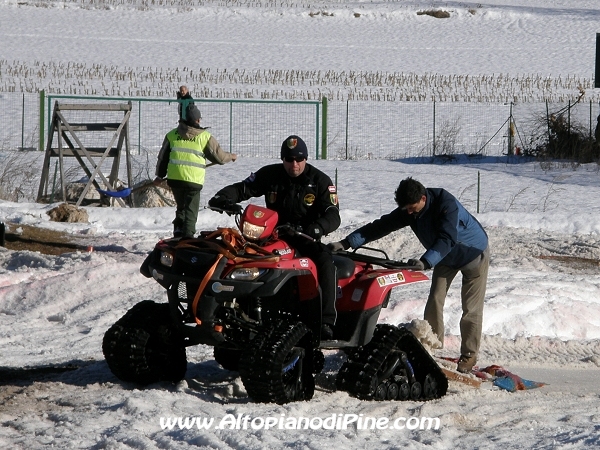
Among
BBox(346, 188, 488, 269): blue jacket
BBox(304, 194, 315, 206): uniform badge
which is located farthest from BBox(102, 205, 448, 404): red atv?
BBox(304, 194, 315, 206): uniform badge

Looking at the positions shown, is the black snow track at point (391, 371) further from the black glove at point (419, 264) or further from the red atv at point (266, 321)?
the black glove at point (419, 264)

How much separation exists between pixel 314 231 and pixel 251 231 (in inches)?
19.6

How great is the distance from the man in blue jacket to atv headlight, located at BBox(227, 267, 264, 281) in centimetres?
85

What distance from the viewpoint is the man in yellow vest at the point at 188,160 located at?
1184cm

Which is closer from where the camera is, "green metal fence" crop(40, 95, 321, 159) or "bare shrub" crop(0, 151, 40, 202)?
"bare shrub" crop(0, 151, 40, 202)

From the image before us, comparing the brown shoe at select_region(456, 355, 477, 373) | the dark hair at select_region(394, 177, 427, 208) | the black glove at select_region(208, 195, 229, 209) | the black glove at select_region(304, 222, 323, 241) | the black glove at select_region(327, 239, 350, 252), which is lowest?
the brown shoe at select_region(456, 355, 477, 373)

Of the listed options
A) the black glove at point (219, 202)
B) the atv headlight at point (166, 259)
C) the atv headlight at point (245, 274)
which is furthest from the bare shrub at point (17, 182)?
the atv headlight at point (245, 274)

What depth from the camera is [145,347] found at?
697 cm

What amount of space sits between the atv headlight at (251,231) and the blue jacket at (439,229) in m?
0.97

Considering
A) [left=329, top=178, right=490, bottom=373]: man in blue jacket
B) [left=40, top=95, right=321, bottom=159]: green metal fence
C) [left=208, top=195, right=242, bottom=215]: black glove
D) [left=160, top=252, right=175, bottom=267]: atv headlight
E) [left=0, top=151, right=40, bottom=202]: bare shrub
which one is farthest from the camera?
[left=40, top=95, right=321, bottom=159]: green metal fence

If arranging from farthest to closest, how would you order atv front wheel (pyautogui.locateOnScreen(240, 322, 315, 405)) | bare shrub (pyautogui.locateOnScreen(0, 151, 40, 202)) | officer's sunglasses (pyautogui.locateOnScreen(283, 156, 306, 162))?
bare shrub (pyautogui.locateOnScreen(0, 151, 40, 202)) < officer's sunglasses (pyautogui.locateOnScreen(283, 156, 306, 162)) < atv front wheel (pyautogui.locateOnScreen(240, 322, 315, 405))

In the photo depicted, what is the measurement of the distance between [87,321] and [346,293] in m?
3.74

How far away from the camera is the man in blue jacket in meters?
7.34

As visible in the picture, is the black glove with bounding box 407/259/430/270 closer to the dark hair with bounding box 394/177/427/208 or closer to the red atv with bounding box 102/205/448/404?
the red atv with bounding box 102/205/448/404
